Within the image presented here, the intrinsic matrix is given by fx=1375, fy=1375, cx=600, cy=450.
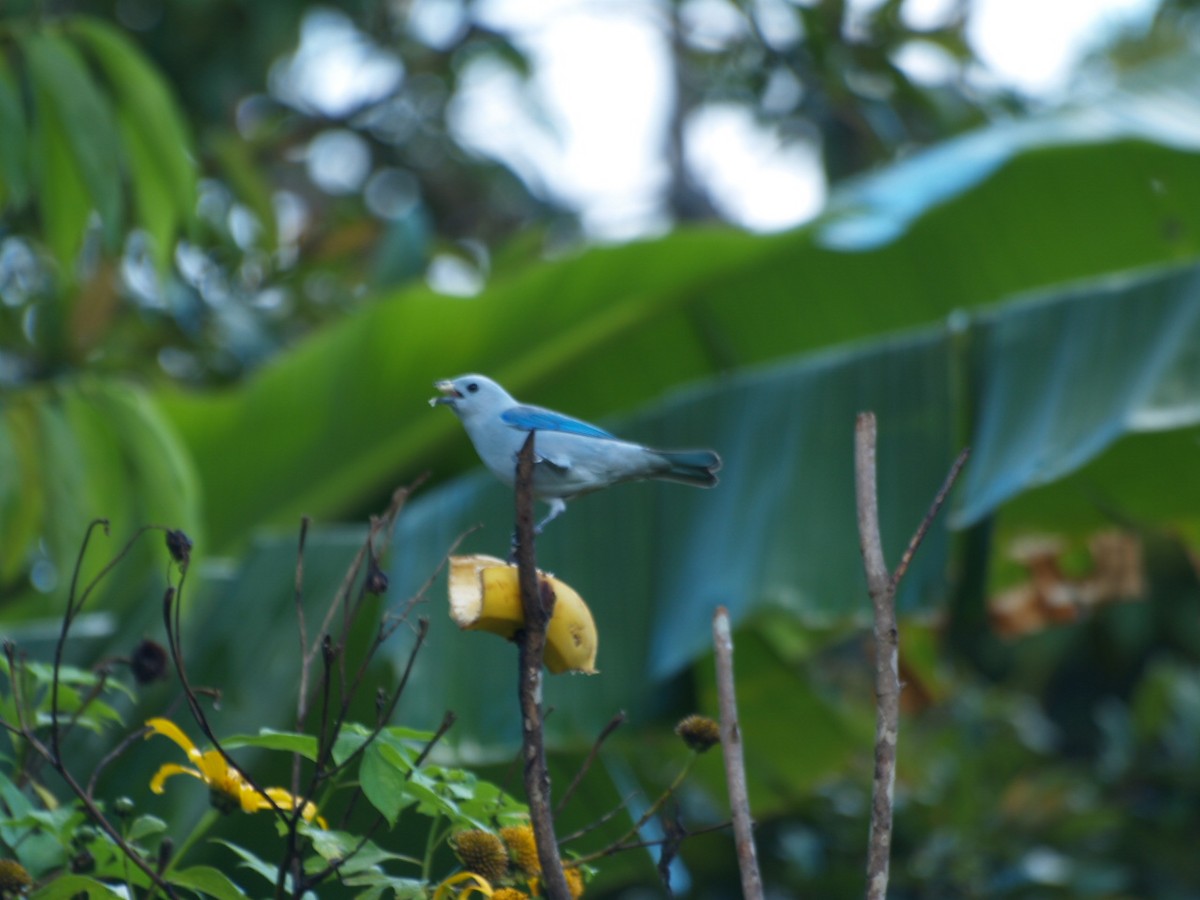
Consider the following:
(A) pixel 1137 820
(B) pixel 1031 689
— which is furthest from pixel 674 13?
(A) pixel 1137 820

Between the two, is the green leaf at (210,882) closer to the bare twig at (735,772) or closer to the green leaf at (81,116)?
the bare twig at (735,772)

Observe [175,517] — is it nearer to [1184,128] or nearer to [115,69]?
[115,69]

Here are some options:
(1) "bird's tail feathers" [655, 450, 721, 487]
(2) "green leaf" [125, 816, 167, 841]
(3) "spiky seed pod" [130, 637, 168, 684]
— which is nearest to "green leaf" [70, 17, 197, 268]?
(3) "spiky seed pod" [130, 637, 168, 684]

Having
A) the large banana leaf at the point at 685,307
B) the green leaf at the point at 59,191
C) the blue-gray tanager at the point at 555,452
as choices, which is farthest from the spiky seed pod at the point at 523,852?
the large banana leaf at the point at 685,307

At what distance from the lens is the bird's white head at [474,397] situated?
148 centimetres

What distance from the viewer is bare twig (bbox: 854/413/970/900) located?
1308mm

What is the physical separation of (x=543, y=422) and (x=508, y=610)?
257 mm

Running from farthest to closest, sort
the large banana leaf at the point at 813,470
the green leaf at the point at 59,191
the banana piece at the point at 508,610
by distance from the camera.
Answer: the large banana leaf at the point at 813,470
the green leaf at the point at 59,191
the banana piece at the point at 508,610

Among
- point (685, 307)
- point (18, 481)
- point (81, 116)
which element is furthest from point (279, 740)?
point (685, 307)

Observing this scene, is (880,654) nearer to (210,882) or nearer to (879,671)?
(879,671)

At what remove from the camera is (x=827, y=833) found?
5.45 metres

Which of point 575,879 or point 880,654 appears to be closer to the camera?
point 880,654

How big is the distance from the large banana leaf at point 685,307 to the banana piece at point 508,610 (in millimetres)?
3359

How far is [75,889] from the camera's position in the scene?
54.9 inches
